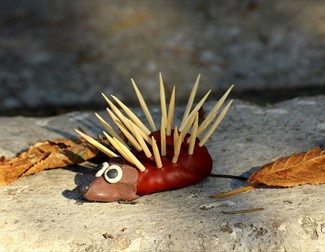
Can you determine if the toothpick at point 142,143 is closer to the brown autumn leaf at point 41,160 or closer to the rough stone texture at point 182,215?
the rough stone texture at point 182,215

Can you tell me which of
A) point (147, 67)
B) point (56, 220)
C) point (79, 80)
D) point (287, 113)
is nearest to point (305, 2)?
point (147, 67)

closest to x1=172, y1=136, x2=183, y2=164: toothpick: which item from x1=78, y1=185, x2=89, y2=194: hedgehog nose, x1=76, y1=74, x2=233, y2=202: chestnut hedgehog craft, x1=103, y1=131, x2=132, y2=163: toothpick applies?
x1=76, y1=74, x2=233, y2=202: chestnut hedgehog craft

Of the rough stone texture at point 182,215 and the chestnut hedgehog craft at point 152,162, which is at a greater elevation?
the chestnut hedgehog craft at point 152,162

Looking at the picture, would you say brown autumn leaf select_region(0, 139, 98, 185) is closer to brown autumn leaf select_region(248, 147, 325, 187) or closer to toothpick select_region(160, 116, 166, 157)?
toothpick select_region(160, 116, 166, 157)

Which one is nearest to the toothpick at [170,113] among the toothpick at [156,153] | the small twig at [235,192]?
the toothpick at [156,153]

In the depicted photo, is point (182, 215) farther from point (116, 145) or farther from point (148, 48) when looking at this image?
point (148, 48)

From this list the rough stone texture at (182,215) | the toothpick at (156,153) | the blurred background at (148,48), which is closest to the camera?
the rough stone texture at (182,215)
